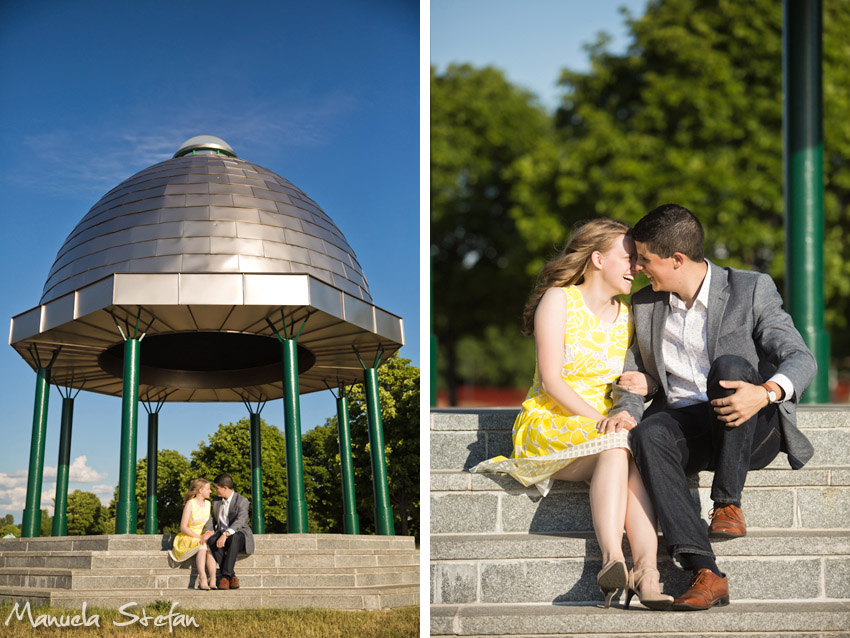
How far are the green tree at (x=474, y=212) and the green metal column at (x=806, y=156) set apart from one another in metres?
13.2

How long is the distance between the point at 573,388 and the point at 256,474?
11.1 ft

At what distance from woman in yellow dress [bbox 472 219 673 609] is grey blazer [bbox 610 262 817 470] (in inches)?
5.4

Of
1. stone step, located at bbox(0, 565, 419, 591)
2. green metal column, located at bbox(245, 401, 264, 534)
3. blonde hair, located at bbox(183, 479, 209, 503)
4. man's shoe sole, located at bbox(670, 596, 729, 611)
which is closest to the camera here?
man's shoe sole, located at bbox(670, 596, 729, 611)

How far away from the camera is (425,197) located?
13.9ft

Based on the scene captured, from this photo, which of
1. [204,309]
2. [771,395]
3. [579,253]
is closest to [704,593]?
[771,395]

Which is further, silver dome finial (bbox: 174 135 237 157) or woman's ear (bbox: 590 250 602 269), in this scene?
silver dome finial (bbox: 174 135 237 157)

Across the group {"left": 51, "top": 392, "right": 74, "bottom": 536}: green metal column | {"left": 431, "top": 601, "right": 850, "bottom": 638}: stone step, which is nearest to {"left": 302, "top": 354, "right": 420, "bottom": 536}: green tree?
{"left": 51, "top": 392, "right": 74, "bottom": 536}: green metal column

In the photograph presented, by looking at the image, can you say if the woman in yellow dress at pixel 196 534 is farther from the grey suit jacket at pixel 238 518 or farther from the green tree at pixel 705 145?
the green tree at pixel 705 145

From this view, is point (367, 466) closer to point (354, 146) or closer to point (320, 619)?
point (320, 619)

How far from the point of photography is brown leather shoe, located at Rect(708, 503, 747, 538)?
4117mm

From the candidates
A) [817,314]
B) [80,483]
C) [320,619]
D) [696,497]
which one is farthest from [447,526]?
[817,314]

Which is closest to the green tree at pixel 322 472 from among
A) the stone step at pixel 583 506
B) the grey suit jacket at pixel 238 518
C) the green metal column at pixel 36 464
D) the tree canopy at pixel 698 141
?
the grey suit jacket at pixel 238 518

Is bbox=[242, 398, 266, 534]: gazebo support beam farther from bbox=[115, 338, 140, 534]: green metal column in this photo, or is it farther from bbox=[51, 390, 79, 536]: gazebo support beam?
bbox=[51, 390, 79, 536]: gazebo support beam

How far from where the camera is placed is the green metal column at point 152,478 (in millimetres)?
6332
